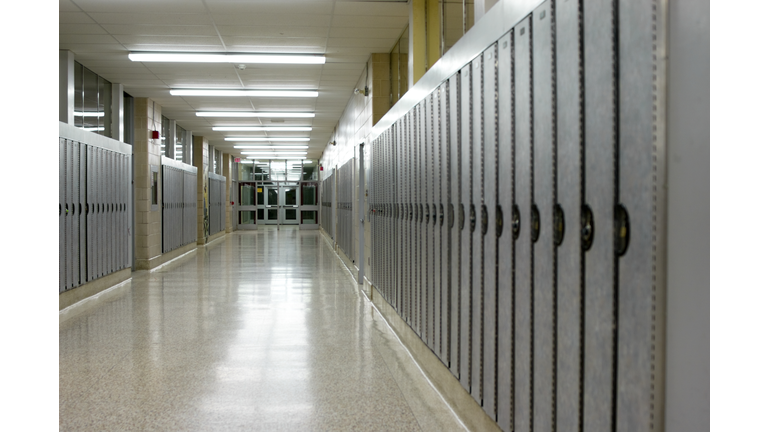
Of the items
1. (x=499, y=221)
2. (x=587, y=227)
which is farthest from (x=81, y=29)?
(x=587, y=227)

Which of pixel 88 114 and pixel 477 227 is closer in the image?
pixel 477 227

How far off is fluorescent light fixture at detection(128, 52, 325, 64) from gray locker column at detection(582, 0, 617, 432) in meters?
6.98

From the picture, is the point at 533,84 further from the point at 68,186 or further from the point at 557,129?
the point at 68,186

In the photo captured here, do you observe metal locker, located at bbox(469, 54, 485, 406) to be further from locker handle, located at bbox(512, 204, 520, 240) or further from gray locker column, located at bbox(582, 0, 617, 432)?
gray locker column, located at bbox(582, 0, 617, 432)

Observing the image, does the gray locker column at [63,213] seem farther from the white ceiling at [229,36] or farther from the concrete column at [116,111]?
the concrete column at [116,111]

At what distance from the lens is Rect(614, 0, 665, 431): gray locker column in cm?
144

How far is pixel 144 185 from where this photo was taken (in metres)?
11.0

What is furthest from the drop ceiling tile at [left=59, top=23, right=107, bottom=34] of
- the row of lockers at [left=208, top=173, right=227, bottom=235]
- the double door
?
the double door

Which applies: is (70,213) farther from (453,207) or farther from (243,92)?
(453,207)

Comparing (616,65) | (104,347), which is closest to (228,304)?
(104,347)

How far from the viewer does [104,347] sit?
4.89 m

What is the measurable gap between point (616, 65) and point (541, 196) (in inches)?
25.0

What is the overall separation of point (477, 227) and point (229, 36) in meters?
5.60

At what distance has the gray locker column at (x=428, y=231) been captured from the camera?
394 centimetres
